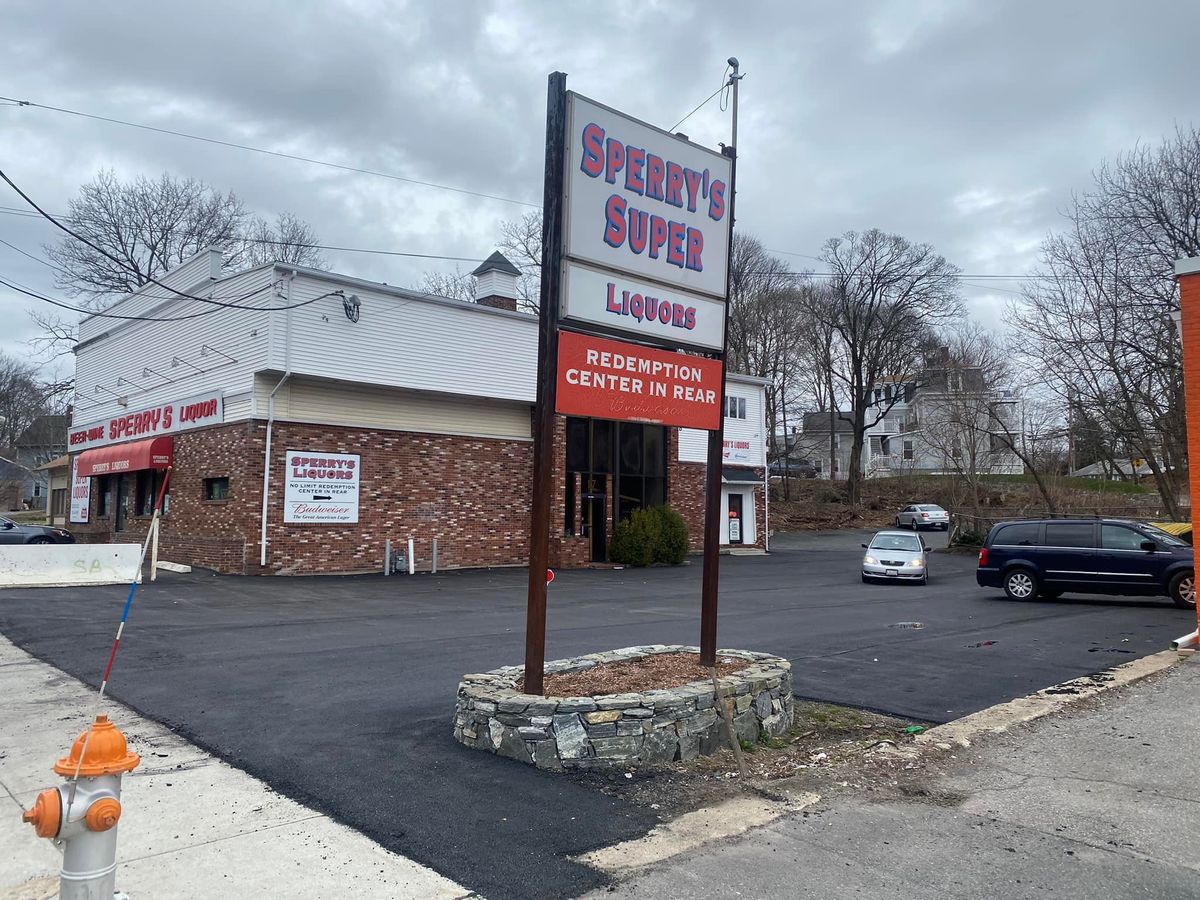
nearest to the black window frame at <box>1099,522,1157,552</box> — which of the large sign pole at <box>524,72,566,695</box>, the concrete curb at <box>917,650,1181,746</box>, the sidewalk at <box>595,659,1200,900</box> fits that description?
the concrete curb at <box>917,650,1181,746</box>

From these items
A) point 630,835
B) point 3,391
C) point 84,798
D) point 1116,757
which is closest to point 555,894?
point 630,835

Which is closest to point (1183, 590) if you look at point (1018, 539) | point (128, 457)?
point (1018, 539)

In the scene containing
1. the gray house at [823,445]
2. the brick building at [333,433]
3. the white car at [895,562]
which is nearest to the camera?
the brick building at [333,433]

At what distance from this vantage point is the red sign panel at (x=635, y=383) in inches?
283

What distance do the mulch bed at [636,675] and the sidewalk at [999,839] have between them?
6.01 ft

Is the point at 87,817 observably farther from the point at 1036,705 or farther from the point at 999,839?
the point at 1036,705

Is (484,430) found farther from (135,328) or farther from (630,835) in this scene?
(630,835)

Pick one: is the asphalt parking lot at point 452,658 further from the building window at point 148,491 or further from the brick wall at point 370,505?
the building window at point 148,491

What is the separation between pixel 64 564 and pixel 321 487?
19.1 ft

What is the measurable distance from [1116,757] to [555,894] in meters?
4.76

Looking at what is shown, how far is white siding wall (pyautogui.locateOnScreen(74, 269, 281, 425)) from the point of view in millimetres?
22156

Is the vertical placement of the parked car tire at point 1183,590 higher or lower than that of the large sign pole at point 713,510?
lower

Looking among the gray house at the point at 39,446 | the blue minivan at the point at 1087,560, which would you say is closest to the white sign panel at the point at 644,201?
the blue minivan at the point at 1087,560

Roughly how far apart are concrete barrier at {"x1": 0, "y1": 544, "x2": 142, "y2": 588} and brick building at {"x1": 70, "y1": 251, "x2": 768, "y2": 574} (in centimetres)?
250
